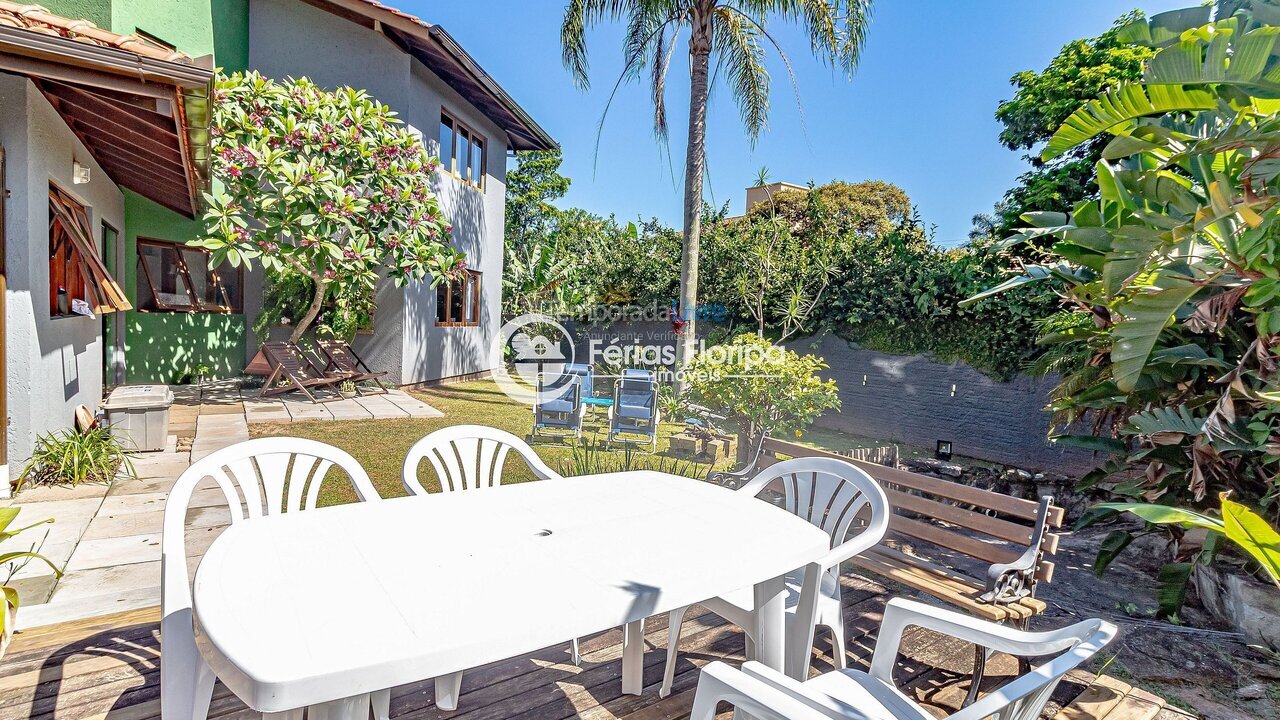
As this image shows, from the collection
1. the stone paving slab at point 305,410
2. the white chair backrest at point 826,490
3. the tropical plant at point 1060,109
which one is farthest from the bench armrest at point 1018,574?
the stone paving slab at point 305,410

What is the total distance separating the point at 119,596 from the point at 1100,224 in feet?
19.2

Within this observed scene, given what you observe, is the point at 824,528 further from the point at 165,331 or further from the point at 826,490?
the point at 165,331

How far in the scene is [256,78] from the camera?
834 cm

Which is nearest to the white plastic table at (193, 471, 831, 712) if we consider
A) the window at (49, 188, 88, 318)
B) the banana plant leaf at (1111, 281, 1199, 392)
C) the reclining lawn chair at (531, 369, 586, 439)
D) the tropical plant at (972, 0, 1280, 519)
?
the banana plant leaf at (1111, 281, 1199, 392)

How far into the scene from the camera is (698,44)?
8.81m

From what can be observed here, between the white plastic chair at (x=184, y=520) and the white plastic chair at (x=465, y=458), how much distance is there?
25cm

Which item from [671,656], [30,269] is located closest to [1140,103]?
[671,656]

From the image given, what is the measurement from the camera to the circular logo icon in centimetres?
1389

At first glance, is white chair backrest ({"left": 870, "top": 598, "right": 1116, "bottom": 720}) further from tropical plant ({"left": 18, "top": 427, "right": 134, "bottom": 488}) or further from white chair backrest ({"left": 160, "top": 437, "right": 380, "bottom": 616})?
tropical plant ({"left": 18, "top": 427, "right": 134, "bottom": 488})

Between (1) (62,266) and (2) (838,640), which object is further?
(1) (62,266)

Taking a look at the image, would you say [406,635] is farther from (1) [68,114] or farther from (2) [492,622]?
(1) [68,114]

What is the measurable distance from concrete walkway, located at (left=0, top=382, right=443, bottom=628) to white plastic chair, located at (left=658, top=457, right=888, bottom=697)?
2.84 meters

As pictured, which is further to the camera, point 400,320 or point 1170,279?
point 400,320

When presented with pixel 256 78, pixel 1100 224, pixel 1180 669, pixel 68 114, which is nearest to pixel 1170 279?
pixel 1100 224
